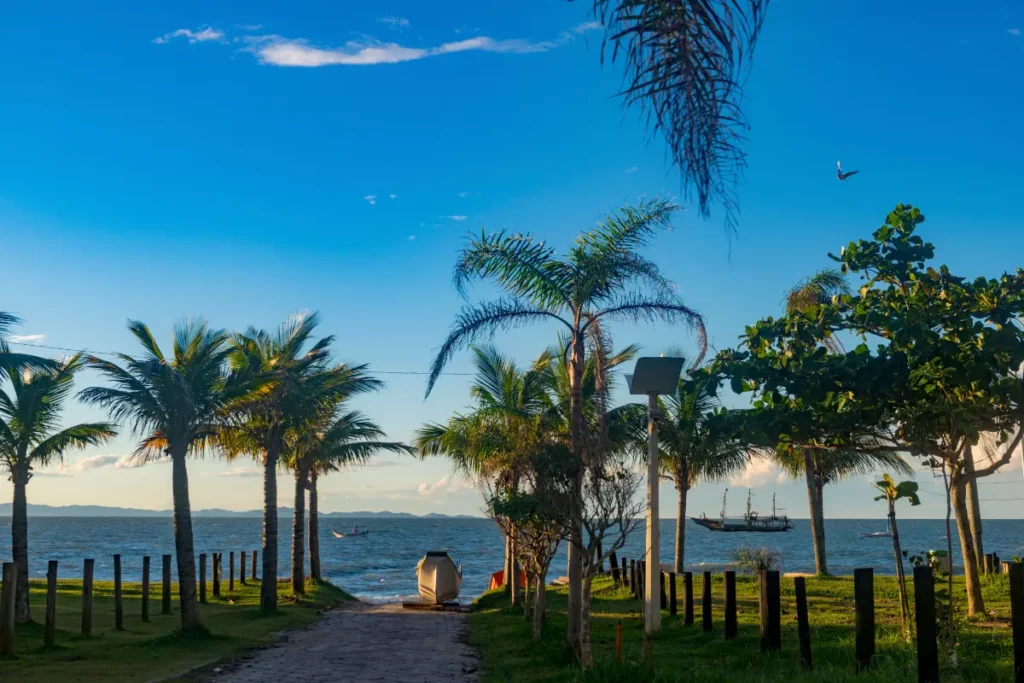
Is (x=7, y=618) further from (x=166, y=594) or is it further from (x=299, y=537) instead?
(x=299, y=537)

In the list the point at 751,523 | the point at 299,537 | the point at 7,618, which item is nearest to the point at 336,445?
the point at 299,537

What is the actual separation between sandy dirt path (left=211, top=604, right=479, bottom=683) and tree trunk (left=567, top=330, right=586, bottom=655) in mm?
1798

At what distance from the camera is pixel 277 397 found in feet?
83.3

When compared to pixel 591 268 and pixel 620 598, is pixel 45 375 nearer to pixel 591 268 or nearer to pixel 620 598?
pixel 591 268

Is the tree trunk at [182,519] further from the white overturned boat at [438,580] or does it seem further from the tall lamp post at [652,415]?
the white overturned boat at [438,580]

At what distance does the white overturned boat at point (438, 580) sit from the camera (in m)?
31.3

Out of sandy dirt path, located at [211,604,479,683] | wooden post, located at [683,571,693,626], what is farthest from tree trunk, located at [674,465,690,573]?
wooden post, located at [683,571,693,626]

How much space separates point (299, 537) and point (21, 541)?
11932mm

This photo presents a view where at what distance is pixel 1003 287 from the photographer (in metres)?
14.5

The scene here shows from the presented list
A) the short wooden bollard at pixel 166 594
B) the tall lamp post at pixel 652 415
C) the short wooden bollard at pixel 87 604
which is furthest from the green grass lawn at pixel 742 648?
the short wooden bollard at pixel 166 594

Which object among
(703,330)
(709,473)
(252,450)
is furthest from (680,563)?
(703,330)

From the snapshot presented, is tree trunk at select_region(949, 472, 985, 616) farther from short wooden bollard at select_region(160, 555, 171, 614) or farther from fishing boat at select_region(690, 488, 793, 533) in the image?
fishing boat at select_region(690, 488, 793, 533)

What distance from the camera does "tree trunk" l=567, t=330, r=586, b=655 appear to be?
46.8 ft

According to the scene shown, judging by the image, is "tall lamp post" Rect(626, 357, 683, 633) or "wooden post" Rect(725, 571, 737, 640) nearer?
"wooden post" Rect(725, 571, 737, 640)
